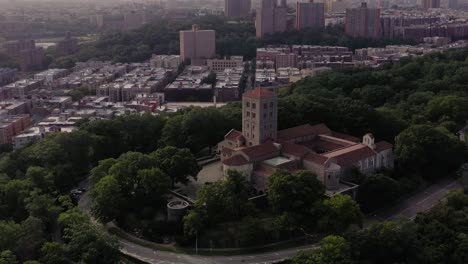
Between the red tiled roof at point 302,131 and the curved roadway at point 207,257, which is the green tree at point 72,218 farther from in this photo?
the red tiled roof at point 302,131

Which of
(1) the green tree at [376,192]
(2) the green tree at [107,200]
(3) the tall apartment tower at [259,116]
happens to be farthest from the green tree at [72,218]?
(1) the green tree at [376,192]

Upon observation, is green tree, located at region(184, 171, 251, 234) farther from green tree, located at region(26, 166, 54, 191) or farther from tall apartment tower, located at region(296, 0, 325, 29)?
tall apartment tower, located at region(296, 0, 325, 29)

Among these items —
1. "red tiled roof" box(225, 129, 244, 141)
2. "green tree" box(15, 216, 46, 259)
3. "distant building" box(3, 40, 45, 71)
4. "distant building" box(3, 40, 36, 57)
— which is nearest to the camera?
"green tree" box(15, 216, 46, 259)

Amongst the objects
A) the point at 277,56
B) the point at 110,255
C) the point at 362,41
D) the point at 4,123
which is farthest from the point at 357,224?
the point at 362,41

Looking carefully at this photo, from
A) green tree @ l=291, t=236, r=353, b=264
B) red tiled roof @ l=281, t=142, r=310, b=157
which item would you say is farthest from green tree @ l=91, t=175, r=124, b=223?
red tiled roof @ l=281, t=142, r=310, b=157

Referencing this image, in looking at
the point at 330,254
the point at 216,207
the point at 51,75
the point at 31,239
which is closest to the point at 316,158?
the point at 216,207

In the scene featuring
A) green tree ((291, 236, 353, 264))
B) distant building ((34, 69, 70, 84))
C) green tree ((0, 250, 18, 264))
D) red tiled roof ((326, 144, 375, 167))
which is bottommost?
green tree ((291, 236, 353, 264))

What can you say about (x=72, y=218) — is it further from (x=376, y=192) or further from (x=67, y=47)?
(x=67, y=47)
